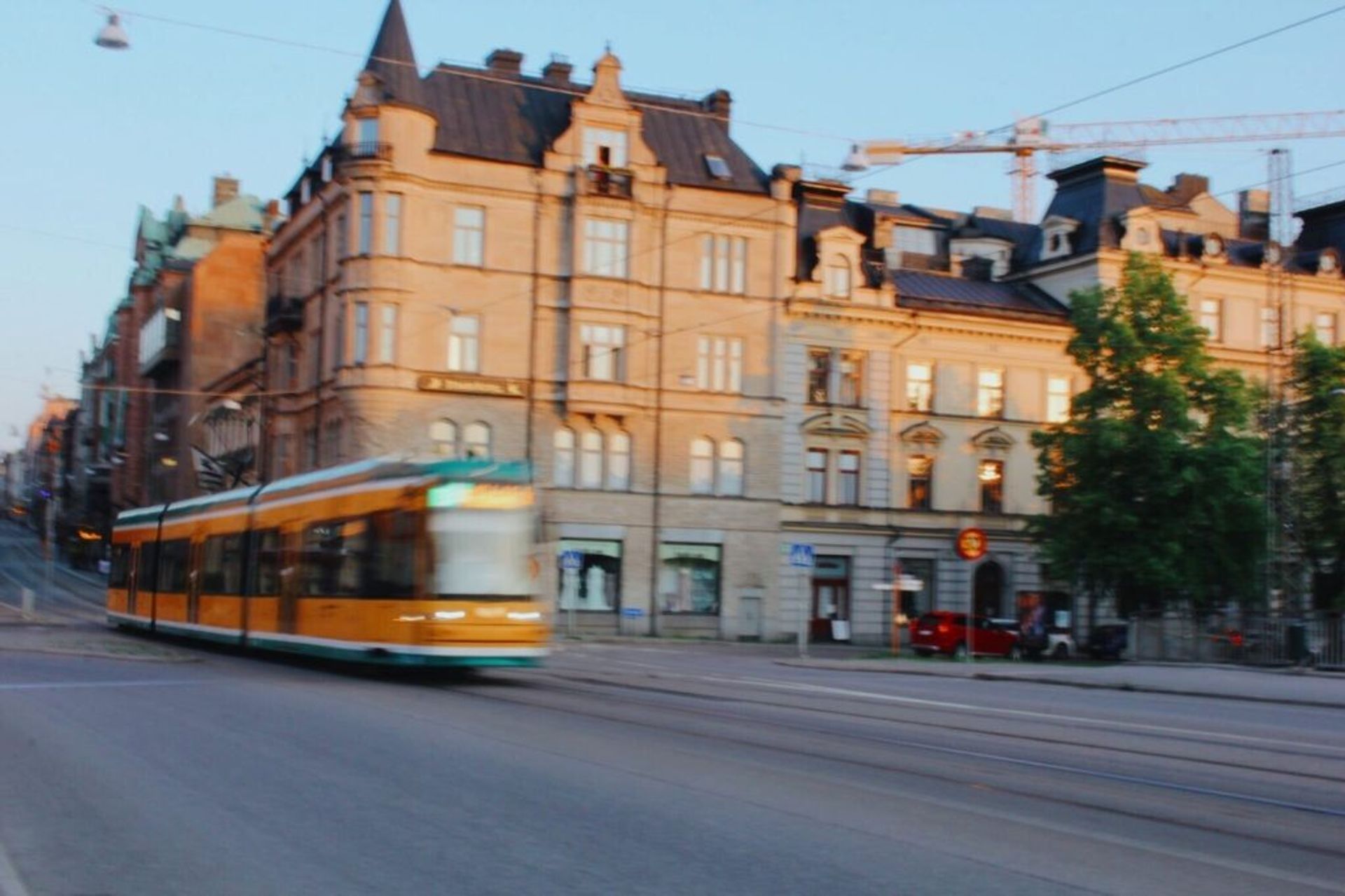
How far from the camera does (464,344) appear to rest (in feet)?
168

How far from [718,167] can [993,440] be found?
13949 millimetres

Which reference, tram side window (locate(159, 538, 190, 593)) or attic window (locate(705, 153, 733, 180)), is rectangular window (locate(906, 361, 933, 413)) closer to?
attic window (locate(705, 153, 733, 180))

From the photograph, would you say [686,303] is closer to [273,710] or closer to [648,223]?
[648,223]

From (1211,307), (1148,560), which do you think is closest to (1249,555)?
(1148,560)

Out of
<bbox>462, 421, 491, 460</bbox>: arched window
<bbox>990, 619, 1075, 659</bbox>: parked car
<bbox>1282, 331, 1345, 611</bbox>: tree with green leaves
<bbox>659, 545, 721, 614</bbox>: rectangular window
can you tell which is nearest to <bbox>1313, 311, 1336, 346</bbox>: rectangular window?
<bbox>1282, 331, 1345, 611</bbox>: tree with green leaves

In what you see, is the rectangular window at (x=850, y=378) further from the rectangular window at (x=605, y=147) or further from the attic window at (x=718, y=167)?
the rectangular window at (x=605, y=147)

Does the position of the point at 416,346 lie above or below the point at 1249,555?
above

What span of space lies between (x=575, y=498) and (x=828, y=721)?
113 feet

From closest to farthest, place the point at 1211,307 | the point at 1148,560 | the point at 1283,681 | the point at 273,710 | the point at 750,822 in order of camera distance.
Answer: the point at 750,822 < the point at 273,710 < the point at 1283,681 < the point at 1148,560 < the point at 1211,307

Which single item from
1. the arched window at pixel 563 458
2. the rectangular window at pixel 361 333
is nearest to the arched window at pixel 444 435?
the rectangular window at pixel 361 333

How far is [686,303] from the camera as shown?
54.0 m

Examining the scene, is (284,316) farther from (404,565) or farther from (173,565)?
(404,565)

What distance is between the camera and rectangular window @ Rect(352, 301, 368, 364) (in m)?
50.0

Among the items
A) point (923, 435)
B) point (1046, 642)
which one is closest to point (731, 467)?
point (923, 435)
